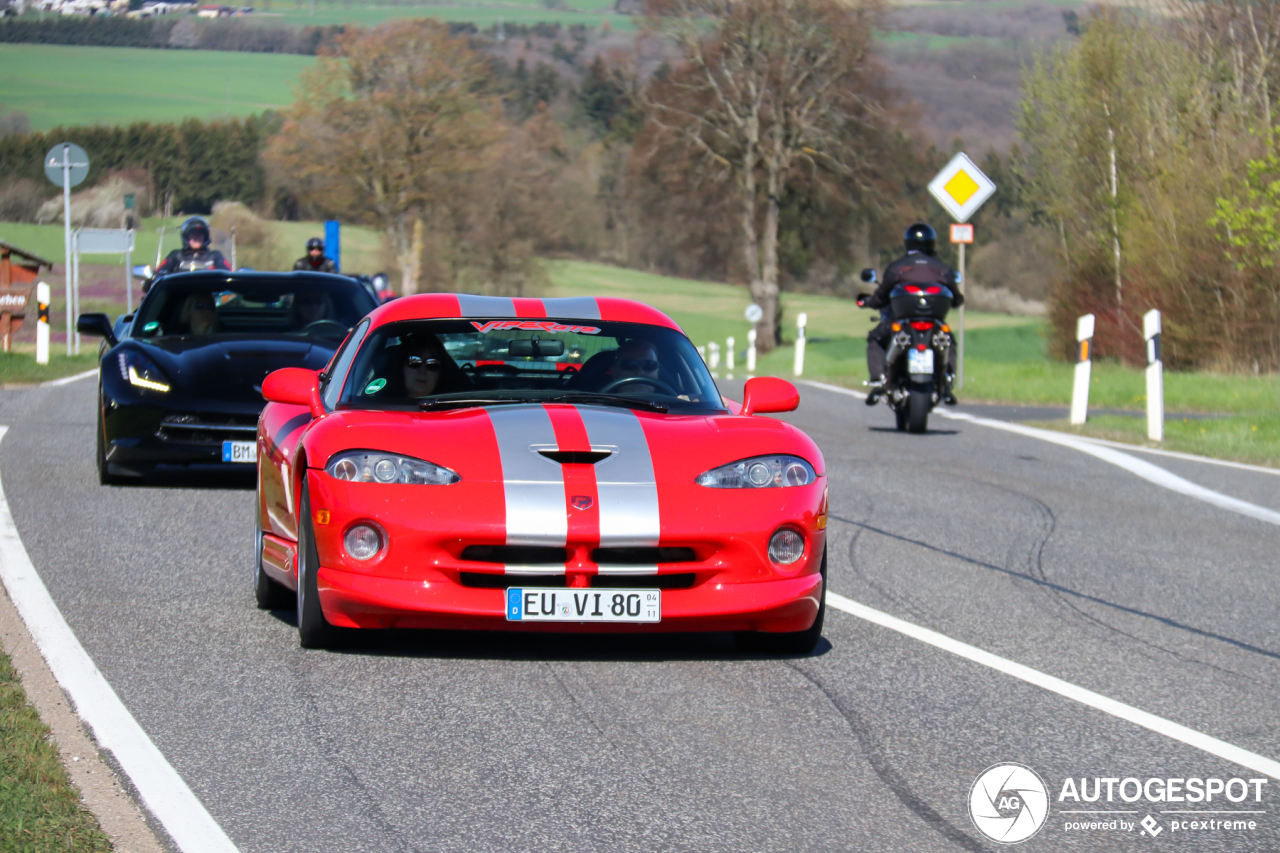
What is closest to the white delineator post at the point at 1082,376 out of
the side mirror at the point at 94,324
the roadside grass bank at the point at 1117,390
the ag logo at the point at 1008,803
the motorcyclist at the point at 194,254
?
the roadside grass bank at the point at 1117,390

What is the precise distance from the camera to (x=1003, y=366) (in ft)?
97.1

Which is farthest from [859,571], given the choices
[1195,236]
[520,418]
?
[1195,236]

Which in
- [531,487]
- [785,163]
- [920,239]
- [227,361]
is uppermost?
[785,163]

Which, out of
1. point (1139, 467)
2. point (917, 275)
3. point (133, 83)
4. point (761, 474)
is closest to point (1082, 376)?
point (917, 275)

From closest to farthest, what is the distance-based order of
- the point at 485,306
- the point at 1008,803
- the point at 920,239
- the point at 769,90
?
the point at 1008,803
the point at 485,306
the point at 920,239
the point at 769,90

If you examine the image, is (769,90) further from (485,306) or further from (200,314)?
(485,306)

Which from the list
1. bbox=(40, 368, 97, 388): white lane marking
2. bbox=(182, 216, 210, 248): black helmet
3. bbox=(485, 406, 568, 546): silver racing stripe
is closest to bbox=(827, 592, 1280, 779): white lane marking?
bbox=(485, 406, 568, 546): silver racing stripe

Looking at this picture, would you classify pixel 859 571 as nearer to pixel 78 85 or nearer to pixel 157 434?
pixel 157 434

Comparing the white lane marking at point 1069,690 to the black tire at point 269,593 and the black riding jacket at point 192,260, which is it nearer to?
the black tire at point 269,593

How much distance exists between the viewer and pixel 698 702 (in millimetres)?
5344

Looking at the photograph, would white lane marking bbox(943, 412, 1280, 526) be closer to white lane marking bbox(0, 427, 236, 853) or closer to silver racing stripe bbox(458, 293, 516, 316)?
silver racing stripe bbox(458, 293, 516, 316)

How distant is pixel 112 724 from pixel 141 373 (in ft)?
20.2

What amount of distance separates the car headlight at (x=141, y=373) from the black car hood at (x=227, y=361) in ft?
0.16

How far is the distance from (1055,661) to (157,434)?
6316mm
